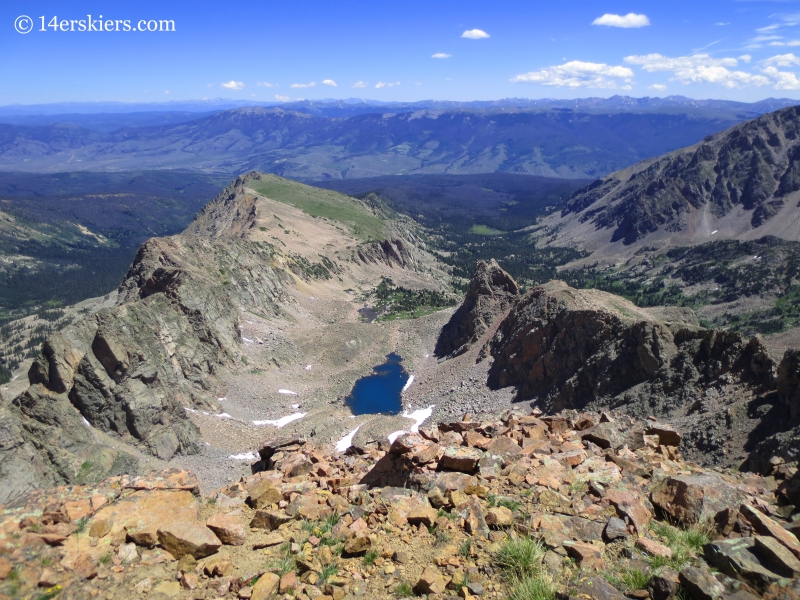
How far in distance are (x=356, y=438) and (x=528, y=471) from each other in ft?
153

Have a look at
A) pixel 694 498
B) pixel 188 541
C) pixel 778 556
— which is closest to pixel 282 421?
pixel 188 541

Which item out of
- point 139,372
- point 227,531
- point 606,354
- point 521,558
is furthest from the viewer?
point 139,372

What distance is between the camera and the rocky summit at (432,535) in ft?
46.9

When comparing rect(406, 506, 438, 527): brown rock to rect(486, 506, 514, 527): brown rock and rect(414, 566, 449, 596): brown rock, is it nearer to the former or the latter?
rect(486, 506, 514, 527): brown rock

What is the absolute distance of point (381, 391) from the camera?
A: 95.6 meters

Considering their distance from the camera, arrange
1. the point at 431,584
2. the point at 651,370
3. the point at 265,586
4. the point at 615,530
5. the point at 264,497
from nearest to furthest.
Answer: the point at 431,584, the point at 265,586, the point at 615,530, the point at 264,497, the point at 651,370

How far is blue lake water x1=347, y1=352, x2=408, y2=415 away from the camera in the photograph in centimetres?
8750

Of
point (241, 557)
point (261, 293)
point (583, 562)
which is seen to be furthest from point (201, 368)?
point (583, 562)

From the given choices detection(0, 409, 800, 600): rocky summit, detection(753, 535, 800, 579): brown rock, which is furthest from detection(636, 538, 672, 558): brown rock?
detection(753, 535, 800, 579): brown rock

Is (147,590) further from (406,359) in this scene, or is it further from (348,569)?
(406,359)

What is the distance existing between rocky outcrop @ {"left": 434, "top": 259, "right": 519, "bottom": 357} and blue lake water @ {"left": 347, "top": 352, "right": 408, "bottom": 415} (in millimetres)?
10758

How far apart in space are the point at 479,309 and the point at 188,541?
3586 inches

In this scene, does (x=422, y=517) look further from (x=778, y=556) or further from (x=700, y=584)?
(x=778, y=556)

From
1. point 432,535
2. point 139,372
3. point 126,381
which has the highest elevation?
point 432,535
